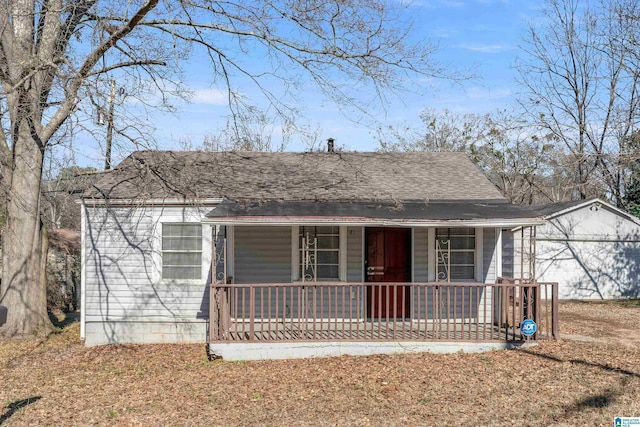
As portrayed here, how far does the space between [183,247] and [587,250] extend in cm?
1366

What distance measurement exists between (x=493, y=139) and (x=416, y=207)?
18063mm

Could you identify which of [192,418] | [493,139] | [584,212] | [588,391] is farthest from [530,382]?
[493,139]

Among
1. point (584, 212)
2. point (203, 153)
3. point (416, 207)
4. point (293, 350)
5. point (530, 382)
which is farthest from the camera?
point (584, 212)

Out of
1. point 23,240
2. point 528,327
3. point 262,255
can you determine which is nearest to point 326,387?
point 528,327

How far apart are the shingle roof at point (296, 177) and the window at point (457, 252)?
2.41 feet

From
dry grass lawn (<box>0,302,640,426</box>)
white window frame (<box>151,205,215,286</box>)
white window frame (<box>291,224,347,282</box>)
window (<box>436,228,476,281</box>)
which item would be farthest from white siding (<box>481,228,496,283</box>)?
white window frame (<box>151,205,215,286</box>)

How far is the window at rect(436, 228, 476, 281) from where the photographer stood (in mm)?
11172

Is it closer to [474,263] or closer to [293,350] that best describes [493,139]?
[474,263]

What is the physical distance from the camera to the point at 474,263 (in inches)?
440

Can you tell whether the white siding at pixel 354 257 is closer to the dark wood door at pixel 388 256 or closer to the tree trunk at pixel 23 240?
the dark wood door at pixel 388 256

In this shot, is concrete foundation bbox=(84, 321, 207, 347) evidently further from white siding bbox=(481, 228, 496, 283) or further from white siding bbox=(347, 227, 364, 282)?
white siding bbox=(481, 228, 496, 283)

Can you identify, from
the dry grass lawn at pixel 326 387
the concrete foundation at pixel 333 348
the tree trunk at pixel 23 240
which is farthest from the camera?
the tree trunk at pixel 23 240

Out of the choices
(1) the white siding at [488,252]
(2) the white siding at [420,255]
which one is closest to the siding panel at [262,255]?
(2) the white siding at [420,255]

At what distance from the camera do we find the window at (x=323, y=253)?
1114 centimetres
